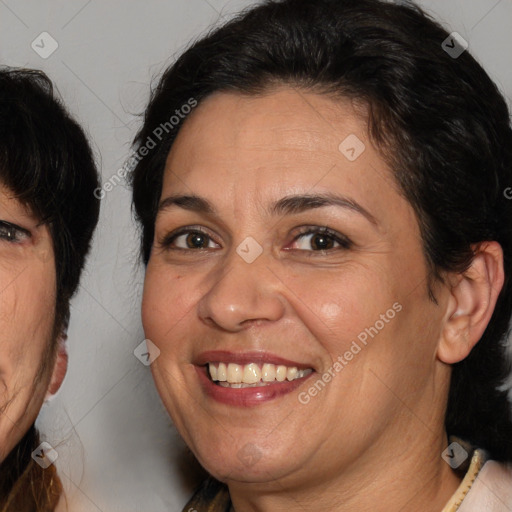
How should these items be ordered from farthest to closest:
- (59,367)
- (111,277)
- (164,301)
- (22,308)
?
(111,277) → (59,367) → (22,308) → (164,301)

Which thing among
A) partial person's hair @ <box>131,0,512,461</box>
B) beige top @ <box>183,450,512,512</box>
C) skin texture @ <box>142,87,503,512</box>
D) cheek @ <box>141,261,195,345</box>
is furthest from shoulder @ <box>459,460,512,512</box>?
cheek @ <box>141,261,195,345</box>

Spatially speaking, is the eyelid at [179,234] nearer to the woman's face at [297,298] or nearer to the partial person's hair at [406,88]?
the woman's face at [297,298]

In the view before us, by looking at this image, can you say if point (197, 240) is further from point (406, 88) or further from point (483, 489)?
point (483, 489)

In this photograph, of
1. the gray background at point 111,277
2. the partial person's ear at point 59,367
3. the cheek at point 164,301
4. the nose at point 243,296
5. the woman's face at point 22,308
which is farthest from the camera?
the gray background at point 111,277

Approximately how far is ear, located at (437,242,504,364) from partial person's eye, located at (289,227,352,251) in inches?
8.7

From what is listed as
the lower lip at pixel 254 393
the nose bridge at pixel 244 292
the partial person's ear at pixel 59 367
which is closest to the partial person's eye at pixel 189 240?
the nose bridge at pixel 244 292

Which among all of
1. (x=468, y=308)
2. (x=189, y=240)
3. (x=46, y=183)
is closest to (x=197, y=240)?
(x=189, y=240)

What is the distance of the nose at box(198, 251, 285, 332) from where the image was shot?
186cm

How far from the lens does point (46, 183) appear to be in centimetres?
223

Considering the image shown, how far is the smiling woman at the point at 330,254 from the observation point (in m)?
1.90

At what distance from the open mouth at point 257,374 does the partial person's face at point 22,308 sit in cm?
44

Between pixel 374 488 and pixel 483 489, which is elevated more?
pixel 483 489

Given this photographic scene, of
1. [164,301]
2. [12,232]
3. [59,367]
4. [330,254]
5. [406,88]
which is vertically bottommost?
[59,367]

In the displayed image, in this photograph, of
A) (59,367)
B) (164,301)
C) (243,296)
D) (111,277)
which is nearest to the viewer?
(243,296)
